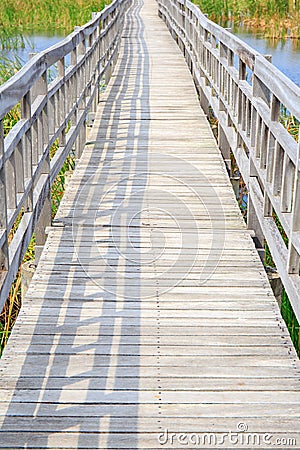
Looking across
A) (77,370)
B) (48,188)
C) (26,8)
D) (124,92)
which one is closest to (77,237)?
(48,188)

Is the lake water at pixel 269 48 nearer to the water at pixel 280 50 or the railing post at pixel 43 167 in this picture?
the water at pixel 280 50

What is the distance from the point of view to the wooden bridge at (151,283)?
2.93 meters

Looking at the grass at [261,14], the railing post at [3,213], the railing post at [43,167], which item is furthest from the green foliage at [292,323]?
the grass at [261,14]

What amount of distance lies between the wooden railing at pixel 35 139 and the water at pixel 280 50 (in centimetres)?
690

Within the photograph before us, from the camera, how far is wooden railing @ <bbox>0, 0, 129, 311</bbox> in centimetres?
322

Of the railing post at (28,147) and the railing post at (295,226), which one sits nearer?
the railing post at (295,226)

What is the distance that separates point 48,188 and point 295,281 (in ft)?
6.57

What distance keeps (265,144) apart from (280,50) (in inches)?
531

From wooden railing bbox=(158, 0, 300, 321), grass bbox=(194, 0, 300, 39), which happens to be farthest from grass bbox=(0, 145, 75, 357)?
grass bbox=(194, 0, 300, 39)

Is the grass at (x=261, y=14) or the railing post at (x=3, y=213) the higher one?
the railing post at (x=3, y=213)

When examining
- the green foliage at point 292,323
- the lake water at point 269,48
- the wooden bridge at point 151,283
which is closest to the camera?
the wooden bridge at point 151,283

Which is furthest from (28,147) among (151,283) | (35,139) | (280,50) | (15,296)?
(280,50)

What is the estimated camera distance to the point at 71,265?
14.2 feet

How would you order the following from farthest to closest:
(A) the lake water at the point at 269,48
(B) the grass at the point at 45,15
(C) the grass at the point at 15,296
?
(B) the grass at the point at 45,15 → (A) the lake water at the point at 269,48 → (C) the grass at the point at 15,296
